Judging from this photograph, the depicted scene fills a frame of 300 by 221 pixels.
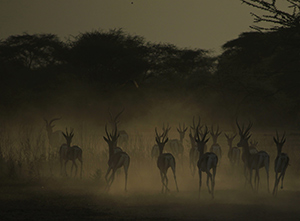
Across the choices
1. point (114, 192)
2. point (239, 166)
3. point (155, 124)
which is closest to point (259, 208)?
point (114, 192)

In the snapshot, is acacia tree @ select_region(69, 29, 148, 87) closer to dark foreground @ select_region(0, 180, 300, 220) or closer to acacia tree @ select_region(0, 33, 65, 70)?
acacia tree @ select_region(0, 33, 65, 70)

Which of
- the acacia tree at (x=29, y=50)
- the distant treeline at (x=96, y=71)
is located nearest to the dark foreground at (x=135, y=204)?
the distant treeline at (x=96, y=71)

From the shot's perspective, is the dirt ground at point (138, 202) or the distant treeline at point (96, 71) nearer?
the dirt ground at point (138, 202)

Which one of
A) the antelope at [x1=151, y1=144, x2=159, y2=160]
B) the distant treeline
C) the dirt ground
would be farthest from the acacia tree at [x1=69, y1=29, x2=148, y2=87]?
the dirt ground

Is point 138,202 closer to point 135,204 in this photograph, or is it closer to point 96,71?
point 135,204

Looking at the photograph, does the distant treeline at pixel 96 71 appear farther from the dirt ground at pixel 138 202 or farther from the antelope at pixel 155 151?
the dirt ground at pixel 138 202

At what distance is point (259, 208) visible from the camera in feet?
32.8

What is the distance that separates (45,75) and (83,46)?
102 inches

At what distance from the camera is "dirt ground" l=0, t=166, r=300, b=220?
30.4 feet

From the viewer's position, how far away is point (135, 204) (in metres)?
10.4

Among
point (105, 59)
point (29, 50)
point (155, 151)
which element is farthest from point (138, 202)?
point (29, 50)

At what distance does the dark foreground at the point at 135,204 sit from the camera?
362 inches

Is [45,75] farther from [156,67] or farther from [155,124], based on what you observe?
[155,124]

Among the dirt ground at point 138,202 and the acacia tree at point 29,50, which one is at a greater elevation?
the acacia tree at point 29,50
